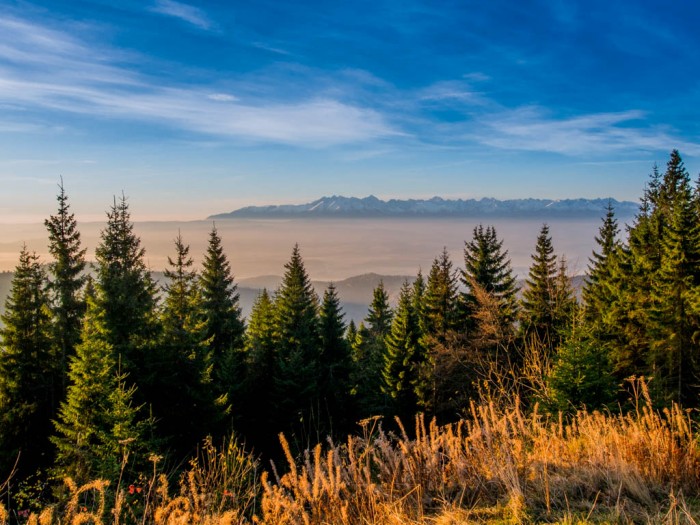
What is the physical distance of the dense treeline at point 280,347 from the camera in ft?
45.0

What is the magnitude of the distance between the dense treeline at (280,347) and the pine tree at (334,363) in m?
0.11

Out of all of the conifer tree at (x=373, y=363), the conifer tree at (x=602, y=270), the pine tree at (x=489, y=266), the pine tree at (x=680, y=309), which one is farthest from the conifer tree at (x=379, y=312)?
the pine tree at (x=680, y=309)

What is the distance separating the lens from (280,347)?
30000 mm

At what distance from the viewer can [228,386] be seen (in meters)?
24.8

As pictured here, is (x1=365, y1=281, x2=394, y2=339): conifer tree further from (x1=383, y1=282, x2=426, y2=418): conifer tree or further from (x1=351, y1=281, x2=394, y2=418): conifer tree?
(x1=383, y1=282, x2=426, y2=418): conifer tree

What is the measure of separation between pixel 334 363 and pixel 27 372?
18.1 m

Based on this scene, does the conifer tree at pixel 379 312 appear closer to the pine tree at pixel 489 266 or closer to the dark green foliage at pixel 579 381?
the pine tree at pixel 489 266

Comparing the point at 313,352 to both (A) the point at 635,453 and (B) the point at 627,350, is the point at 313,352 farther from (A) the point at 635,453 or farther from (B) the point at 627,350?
(A) the point at 635,453

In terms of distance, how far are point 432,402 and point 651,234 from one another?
54.6ft

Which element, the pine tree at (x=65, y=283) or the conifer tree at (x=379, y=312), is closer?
the pine tree at (x=65, y=283)

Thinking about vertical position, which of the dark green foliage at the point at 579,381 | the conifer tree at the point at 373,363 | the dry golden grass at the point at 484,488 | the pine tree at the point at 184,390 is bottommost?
the conifer tree at the point at 373,363

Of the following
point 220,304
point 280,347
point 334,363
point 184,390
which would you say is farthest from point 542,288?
point 184,390

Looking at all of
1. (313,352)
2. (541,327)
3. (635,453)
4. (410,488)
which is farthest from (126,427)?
(541,327)

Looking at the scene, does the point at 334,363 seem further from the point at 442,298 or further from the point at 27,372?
the point at 27,372
